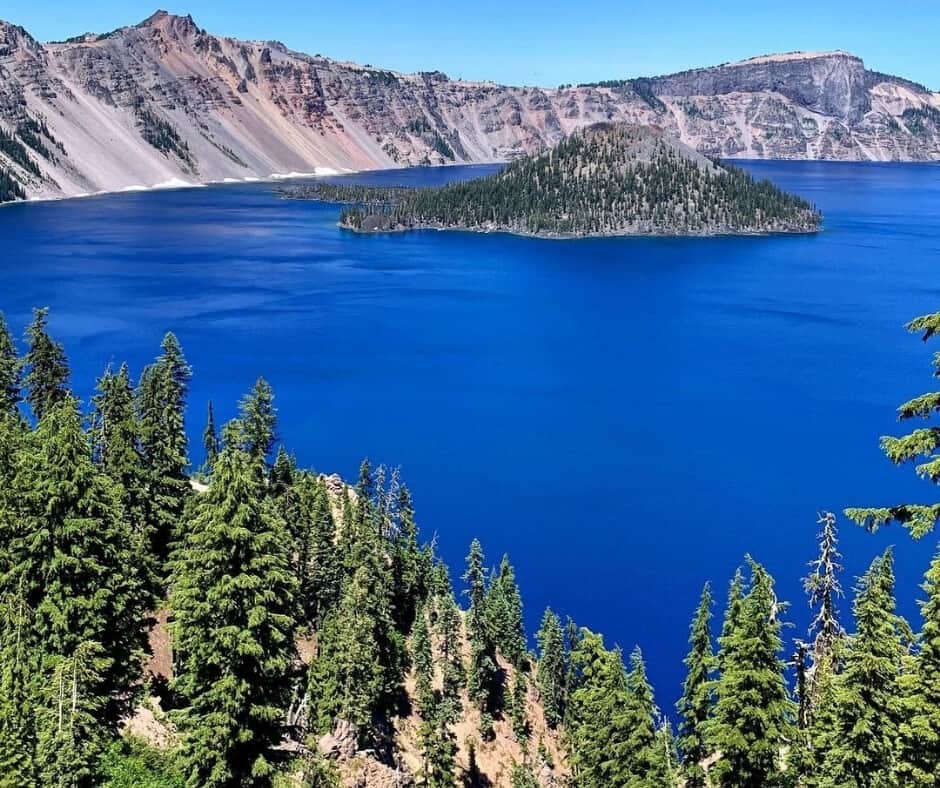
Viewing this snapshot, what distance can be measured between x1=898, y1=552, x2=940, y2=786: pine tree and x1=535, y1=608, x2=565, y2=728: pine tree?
35.3 meters

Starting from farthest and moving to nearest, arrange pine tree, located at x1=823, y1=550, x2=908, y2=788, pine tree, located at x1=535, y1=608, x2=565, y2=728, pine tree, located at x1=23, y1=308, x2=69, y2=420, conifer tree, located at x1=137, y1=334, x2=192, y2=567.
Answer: pine tree, located at x1=23, y1=308, x2=69, y2=420, pine tree, located at x1=535, y1=608, x2=565, y2=728, conifer tree, located at x1=137, y1=334, x2=192, y2=567, pine tree, located at x1=823, y1=550, x2=908, y2=788

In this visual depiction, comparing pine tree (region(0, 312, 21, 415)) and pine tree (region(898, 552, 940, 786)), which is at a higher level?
pine tree (region(0, 312, 21, 415))

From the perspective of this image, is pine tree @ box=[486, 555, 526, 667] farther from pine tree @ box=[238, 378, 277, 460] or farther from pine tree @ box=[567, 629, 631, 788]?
pine tree @ box=[567, 629, 631, 788]

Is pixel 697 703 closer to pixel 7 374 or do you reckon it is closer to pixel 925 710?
pixel 925 710

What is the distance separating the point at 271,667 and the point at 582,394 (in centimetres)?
9374

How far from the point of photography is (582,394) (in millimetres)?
114250

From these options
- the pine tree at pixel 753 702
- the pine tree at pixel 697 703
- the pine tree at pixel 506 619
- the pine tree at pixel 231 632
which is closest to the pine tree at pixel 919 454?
the pine tree at pixel 753 702

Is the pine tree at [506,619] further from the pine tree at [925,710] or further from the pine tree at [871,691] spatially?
the pine tree at [925,710]

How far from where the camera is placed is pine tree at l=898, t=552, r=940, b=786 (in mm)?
17828

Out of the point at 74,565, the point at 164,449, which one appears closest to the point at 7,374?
the point at 164,449

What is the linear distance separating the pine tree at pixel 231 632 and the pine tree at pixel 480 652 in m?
28.3

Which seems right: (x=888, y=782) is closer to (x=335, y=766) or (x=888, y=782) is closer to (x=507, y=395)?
(x=335, y=766)

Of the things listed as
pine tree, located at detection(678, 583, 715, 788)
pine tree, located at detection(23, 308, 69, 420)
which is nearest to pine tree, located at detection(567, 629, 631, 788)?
pine tree, located at detection(678, 583, 715, 788)

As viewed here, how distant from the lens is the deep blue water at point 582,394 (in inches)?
2815
